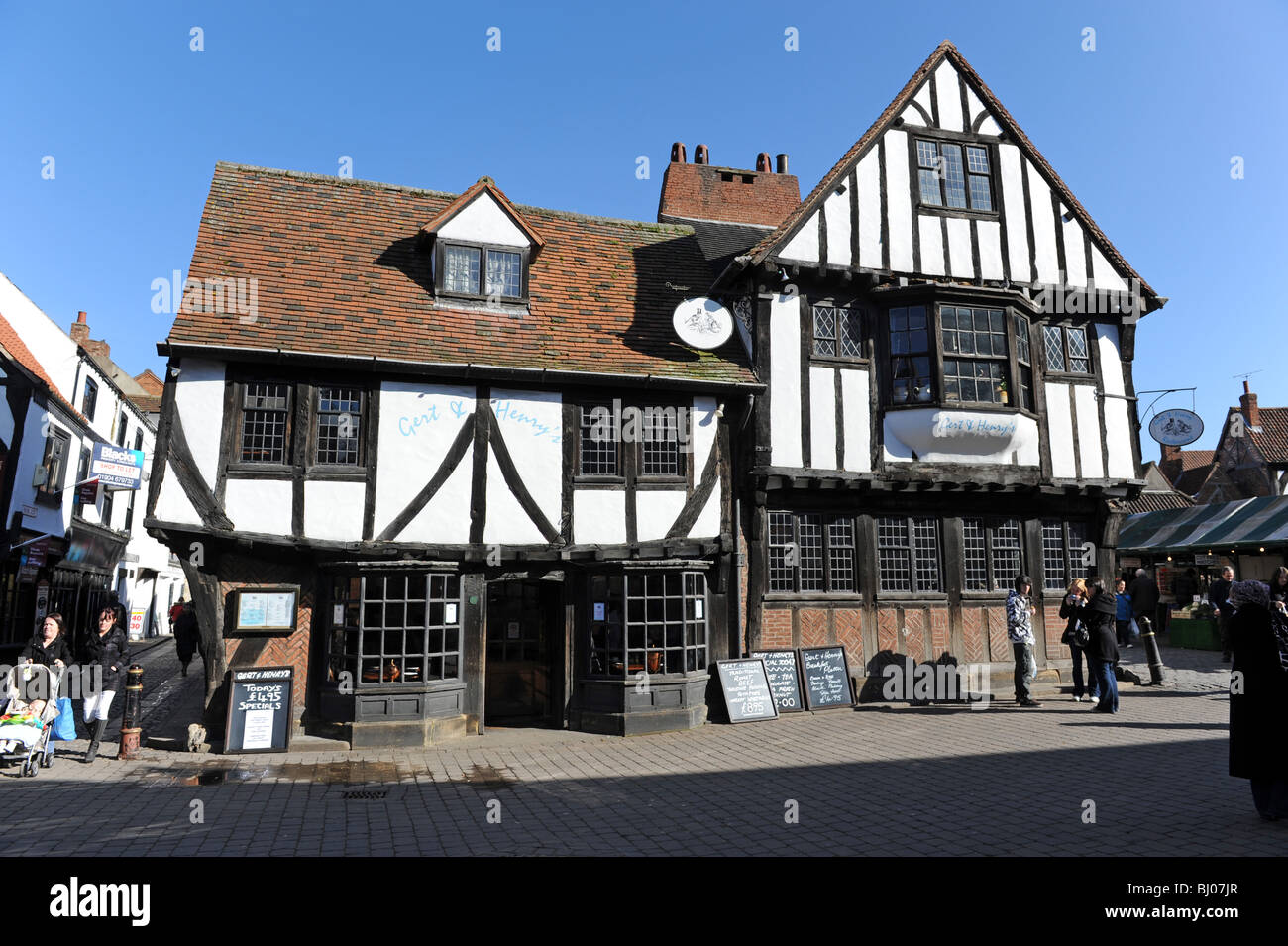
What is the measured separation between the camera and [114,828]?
6699 mm

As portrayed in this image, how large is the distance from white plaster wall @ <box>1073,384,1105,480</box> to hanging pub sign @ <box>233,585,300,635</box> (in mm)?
13454

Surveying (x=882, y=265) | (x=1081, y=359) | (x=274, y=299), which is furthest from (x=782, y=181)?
(x=274, y=299)

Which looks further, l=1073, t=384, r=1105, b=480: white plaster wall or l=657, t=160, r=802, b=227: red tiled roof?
l=657, t=160, r=802, b=227: red tiled roof

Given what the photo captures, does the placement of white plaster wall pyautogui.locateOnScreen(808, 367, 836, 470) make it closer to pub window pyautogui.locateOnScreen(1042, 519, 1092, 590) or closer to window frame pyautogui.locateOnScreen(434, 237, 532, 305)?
pub window pyautogui.locateOnScreen(1042, 519, 1092, 590)

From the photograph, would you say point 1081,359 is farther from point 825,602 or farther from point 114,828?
point 114,828

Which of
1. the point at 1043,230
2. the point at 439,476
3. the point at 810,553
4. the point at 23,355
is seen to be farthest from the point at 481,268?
the point at 23,355

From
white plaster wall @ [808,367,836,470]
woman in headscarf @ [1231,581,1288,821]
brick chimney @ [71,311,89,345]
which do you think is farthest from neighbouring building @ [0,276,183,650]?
woman in headscarf @ [1231,581,1288,821]

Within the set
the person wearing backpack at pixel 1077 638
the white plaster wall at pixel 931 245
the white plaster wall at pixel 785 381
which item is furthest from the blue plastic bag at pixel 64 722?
the white plaster wall at pixel 931 245

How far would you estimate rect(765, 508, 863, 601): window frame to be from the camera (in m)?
13.1

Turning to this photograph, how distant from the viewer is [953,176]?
47.1 feet

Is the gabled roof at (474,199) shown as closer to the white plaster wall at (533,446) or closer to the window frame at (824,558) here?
the white plaster wall at (533,446)

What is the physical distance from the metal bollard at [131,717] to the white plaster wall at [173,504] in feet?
6.48

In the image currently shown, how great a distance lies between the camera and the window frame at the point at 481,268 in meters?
13.1

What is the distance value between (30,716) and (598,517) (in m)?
7.44
